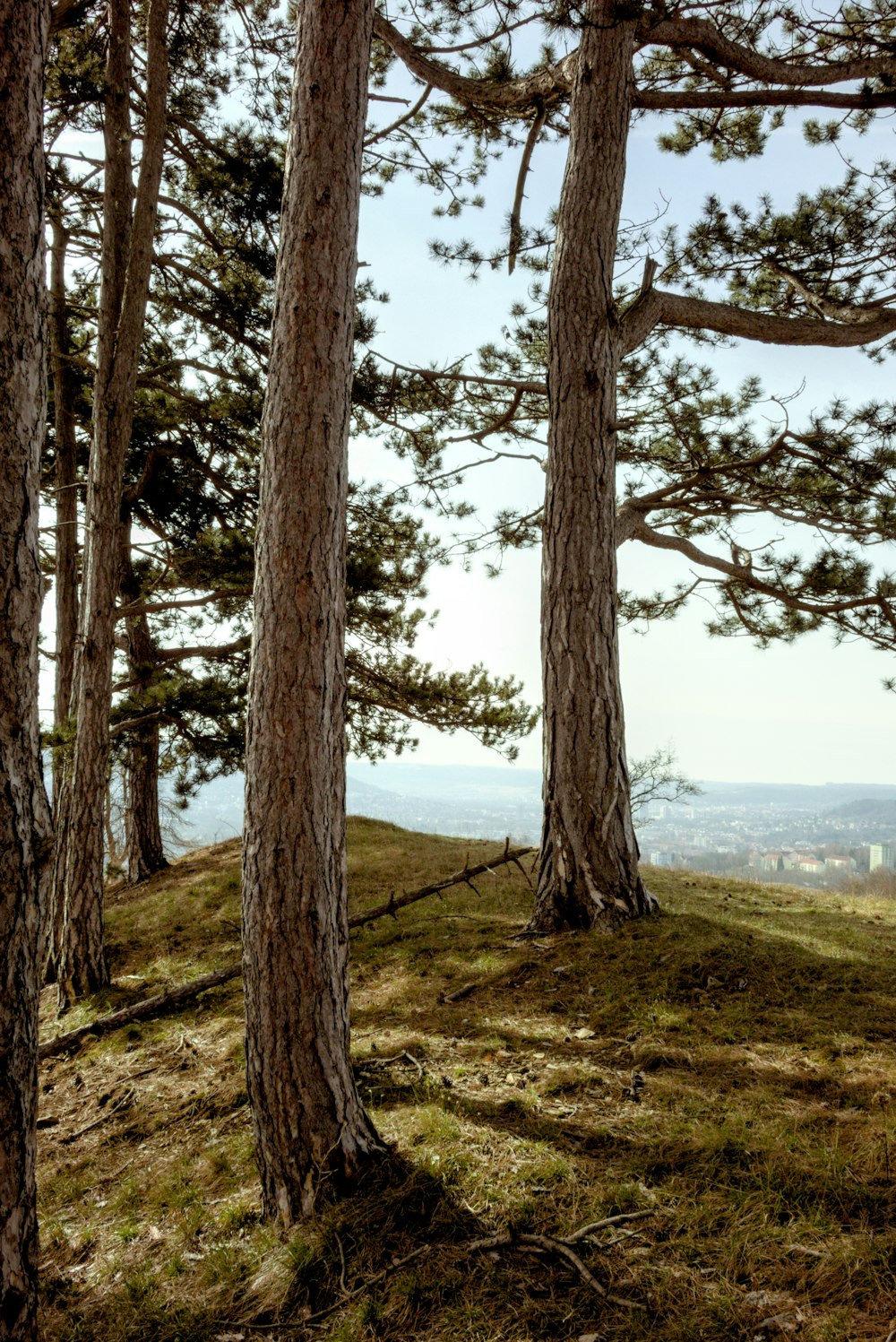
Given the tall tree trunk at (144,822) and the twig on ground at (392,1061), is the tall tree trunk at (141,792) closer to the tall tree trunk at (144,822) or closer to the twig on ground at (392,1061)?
the tall tree trunk at (144,822)

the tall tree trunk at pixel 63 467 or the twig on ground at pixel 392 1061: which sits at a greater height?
the tall tree trunk at pixel 63 467

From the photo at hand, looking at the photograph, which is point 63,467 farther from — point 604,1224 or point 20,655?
point 604,1224

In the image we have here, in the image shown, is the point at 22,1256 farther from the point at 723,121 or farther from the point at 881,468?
the point at 723,121

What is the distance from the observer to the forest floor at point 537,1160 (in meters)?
2.41

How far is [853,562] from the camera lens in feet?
25.7

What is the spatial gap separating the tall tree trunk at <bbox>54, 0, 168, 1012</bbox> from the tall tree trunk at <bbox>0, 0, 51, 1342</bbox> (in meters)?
5.11

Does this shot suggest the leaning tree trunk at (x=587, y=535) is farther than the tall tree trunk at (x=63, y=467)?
No

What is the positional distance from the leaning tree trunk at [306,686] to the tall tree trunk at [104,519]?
4.15m

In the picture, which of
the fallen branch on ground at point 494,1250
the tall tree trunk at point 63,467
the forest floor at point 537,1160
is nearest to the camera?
the forest floor at point 537,1160

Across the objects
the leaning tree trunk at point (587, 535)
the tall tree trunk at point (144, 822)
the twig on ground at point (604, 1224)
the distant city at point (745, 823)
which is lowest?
the distant city at point (745, 823)

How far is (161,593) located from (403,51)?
245 inches

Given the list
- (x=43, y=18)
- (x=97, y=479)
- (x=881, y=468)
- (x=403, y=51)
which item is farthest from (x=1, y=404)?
(x=881, y=468)

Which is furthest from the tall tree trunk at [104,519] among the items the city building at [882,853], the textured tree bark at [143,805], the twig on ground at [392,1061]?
the city building at [882,853]

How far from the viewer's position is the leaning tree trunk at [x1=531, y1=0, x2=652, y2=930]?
18.4ft
